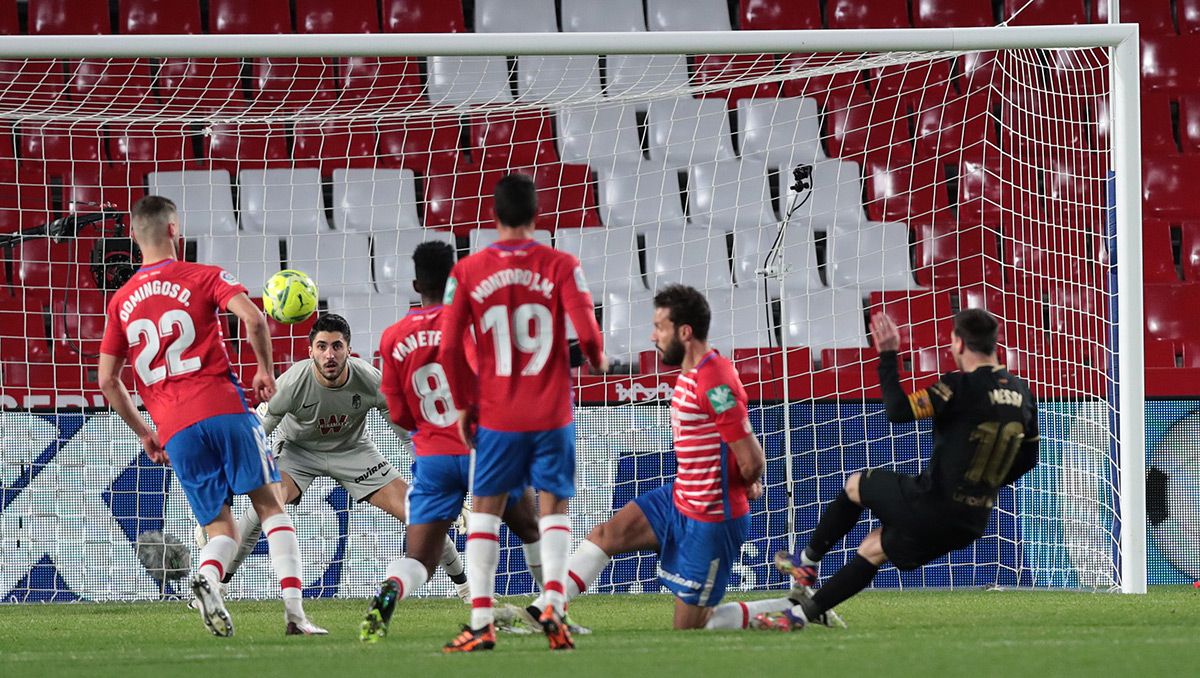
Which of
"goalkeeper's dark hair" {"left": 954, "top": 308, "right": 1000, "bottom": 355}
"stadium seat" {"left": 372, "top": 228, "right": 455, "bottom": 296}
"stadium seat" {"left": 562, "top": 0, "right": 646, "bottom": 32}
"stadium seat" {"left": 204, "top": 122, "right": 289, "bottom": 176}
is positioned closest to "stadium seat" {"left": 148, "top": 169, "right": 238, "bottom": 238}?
"stadium seat" {"left": 204, "top": 122, "right": 289, "bottom": 176}

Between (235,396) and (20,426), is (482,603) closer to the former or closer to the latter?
(235,396)

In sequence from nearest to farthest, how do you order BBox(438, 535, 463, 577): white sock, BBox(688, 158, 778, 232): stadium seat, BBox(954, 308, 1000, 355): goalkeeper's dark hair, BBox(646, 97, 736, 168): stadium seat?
BBox(954, 308, 1000, 355): goalkeeper's dark hair
BBox(438, 535, 463, 577): white sock
BBox(688, 158, 778, 232): stadium seat
BBox(646, 97, 736, 168): stadium seat

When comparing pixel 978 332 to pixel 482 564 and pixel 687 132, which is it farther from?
pixel 687 132

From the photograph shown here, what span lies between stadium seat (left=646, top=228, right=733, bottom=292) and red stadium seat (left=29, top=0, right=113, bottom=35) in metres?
5.56

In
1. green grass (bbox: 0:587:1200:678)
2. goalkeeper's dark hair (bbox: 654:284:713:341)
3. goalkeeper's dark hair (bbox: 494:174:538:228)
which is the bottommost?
green grass (bbox: 0:587:1200:678)

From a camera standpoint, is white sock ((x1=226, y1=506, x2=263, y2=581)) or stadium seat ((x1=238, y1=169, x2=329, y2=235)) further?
stadium seat ((x1=238, y1=169, x2=329, y2=235))

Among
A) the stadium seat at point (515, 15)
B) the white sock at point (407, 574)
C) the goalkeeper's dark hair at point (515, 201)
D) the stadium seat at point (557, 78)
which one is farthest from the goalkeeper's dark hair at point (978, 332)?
the stadium seat at point (515, 15)

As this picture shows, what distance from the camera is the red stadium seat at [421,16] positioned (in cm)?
1338

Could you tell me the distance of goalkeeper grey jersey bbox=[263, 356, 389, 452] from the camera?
7.44m

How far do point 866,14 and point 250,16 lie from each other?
581 centimetres

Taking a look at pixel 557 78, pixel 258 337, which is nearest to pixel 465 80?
pixel 557 78

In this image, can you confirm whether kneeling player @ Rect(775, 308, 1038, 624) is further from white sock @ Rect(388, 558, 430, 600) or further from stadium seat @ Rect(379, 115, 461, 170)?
stadium seat @ Rect(379, 115, 461, 170)

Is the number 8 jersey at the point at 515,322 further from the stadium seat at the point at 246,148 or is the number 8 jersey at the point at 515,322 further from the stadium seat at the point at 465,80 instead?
the stadium seat at the point at 246,148

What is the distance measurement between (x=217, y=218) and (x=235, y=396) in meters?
6.31
